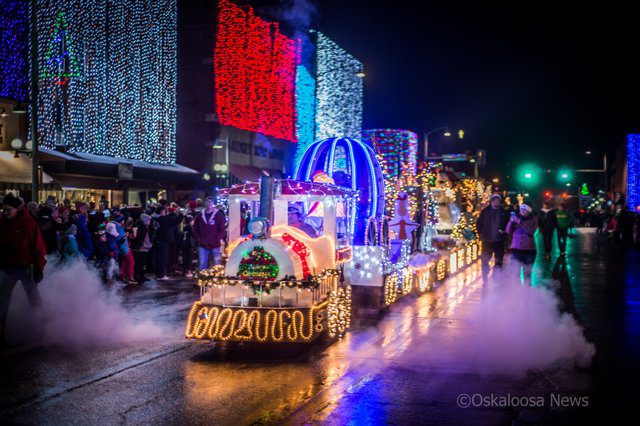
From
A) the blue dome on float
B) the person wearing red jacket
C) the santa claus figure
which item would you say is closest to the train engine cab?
the blue dome on float

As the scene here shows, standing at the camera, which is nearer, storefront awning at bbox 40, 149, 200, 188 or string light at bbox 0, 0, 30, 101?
string light at bbox 0, 0, 30, 101

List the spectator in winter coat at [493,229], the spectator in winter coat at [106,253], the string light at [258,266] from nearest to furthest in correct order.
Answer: the string light at [258,266], the spectator in winter coat at [493,229], the spectator in winter coat at [106,253]

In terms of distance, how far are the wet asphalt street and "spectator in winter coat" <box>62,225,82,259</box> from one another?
388cm

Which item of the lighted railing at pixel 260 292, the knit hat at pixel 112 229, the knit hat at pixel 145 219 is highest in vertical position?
the knit hat at pixel 145 219

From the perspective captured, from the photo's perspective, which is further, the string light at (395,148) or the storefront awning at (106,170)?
the string light at (395,148)

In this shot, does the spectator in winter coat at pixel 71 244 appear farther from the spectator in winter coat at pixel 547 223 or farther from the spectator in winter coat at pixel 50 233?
the spectator in winter coat at pixel 547 223

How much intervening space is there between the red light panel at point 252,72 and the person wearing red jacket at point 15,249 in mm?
27944

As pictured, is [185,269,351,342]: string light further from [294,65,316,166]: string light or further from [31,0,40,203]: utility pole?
[294,65,316,166]: string light

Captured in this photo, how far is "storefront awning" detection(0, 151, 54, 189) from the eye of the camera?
2073 centimetres

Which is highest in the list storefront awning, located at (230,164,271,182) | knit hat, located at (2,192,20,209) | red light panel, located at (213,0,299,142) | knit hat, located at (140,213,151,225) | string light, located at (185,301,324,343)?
red light panel, located at (213,0,299,142)

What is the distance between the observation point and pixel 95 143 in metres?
27.4

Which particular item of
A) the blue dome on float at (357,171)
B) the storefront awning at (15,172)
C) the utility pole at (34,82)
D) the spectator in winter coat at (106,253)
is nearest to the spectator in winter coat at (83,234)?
the spectator in winter coat at (106,253)

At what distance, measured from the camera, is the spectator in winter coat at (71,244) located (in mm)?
14143

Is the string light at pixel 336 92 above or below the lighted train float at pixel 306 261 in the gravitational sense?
above
